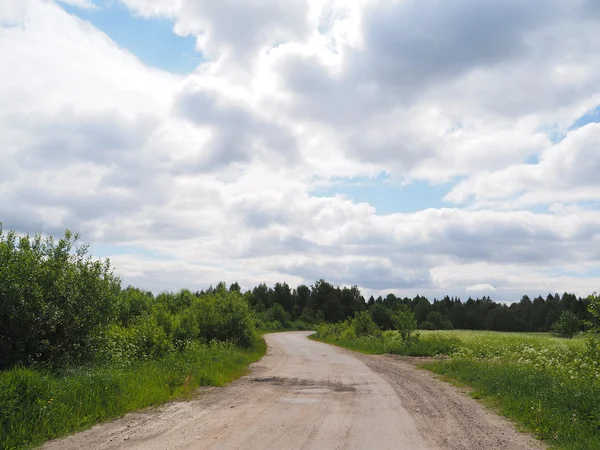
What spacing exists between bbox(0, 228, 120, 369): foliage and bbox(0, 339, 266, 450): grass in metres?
1.01

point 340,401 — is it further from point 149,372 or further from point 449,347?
point 449,347

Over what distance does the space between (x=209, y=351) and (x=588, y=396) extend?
15.5 meters

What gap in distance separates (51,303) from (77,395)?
2.96 metres

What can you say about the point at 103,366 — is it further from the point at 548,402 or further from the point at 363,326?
the point at 363,326

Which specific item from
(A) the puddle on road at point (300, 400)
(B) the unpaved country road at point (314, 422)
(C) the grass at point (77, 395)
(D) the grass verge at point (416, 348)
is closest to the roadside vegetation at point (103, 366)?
(C) the grass at point (77, 395)

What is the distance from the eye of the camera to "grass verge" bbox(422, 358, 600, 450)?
27.7 feet

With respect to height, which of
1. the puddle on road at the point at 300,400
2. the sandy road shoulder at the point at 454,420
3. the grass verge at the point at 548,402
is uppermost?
the grass verge at the point at 548,402

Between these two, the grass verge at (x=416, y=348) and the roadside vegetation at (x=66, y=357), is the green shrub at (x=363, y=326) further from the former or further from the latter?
the roadside vegetation at (x=66, y=357)

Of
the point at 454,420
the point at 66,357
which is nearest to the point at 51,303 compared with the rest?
the point at 66,357

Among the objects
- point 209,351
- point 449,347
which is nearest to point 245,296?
point 209,351

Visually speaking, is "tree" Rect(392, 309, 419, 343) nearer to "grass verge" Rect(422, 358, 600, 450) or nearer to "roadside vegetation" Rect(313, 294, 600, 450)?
"roadside vegetation" Rect(313, 294, 600, 450)

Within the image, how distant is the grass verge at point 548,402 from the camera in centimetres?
845

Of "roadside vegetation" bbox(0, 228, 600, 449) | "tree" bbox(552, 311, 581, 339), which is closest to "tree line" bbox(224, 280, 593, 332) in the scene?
"tree" bbox(552, 311, 581, 339)

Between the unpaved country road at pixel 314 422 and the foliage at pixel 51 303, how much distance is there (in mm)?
3396
